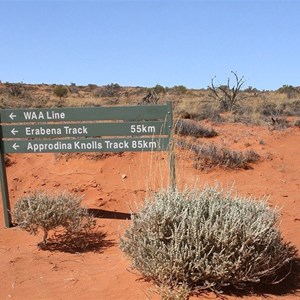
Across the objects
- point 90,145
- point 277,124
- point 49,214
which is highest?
point 90,145

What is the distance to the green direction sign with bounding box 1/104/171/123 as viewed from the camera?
6.13 meters

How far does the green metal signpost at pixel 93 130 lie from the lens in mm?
6125

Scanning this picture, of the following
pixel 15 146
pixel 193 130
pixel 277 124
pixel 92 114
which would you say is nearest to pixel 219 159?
pixel 193 130

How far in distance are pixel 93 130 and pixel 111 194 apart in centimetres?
188

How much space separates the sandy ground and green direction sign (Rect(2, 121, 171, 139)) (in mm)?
597

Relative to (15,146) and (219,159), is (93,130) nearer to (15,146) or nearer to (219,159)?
(15,146)

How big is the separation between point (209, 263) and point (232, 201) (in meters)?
0.92

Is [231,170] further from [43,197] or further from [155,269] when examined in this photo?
[155,269]

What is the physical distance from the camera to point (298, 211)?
657 centimetres

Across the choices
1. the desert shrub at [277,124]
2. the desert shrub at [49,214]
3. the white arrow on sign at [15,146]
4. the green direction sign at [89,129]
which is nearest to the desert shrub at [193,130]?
the desert shrub at [277,124]

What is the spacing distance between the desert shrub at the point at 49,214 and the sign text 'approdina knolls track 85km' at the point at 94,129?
3.14 ft

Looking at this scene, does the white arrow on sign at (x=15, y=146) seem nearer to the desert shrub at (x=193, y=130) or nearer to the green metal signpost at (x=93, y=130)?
the green metal signpost at (x=93, y=130)

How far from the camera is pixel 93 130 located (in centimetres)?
637

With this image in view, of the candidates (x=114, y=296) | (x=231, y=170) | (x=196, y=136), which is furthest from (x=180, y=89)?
(x=114, y=296)
